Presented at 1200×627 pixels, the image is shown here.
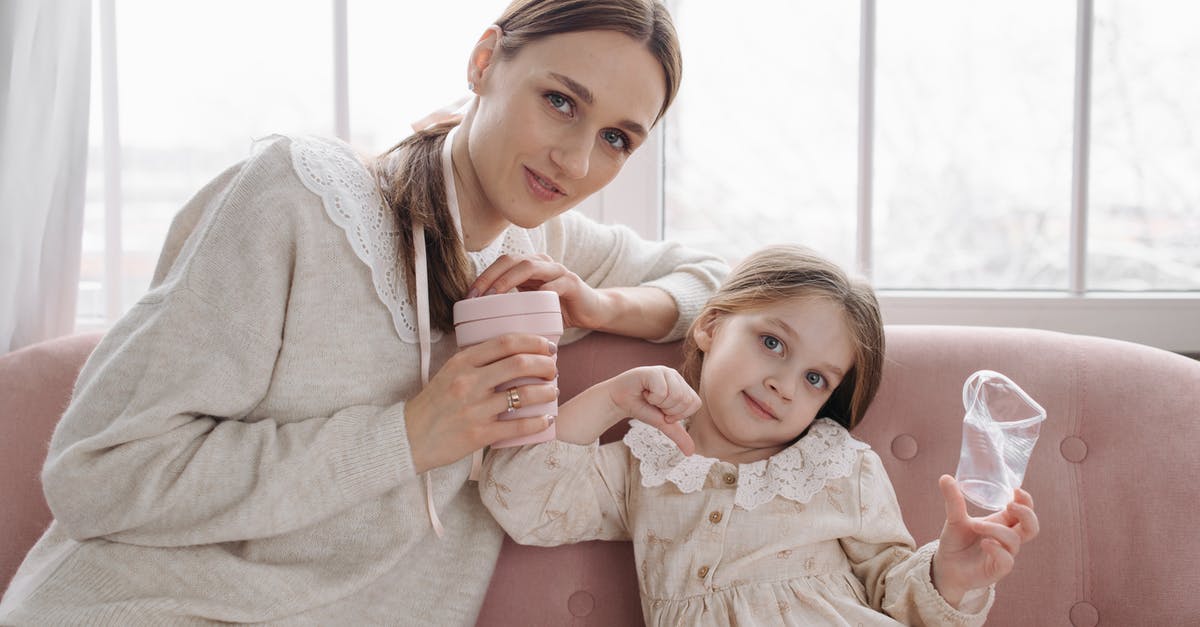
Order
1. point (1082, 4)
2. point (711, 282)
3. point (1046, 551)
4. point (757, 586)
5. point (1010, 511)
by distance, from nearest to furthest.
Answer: point (1010, 511)
point (757, 586)
point (1046, 551)
point (711, 282)
point (1082, 4)

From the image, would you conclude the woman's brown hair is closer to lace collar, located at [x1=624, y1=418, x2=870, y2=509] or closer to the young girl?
the young girl

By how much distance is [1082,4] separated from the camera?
216cm

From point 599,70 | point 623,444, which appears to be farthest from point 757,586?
point 599,70

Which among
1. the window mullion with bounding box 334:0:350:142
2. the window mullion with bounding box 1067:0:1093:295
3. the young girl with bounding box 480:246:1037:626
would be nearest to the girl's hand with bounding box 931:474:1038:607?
the young girl with bounding box 480:246:1037:626

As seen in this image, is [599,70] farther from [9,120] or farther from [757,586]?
[9,120]

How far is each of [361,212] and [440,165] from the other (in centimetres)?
15

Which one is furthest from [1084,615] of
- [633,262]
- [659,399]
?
[633,262]

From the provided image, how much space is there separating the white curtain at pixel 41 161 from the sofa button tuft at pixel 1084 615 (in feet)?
6.56

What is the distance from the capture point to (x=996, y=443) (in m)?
1.29

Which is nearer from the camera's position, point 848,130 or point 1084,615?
point 1084,615

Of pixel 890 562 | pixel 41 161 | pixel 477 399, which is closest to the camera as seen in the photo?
pixel 477 399

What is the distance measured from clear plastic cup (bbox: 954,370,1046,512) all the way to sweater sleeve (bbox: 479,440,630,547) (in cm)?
54

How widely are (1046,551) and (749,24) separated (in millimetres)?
1358

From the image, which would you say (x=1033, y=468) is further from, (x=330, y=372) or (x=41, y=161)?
(x=41, y=161)
